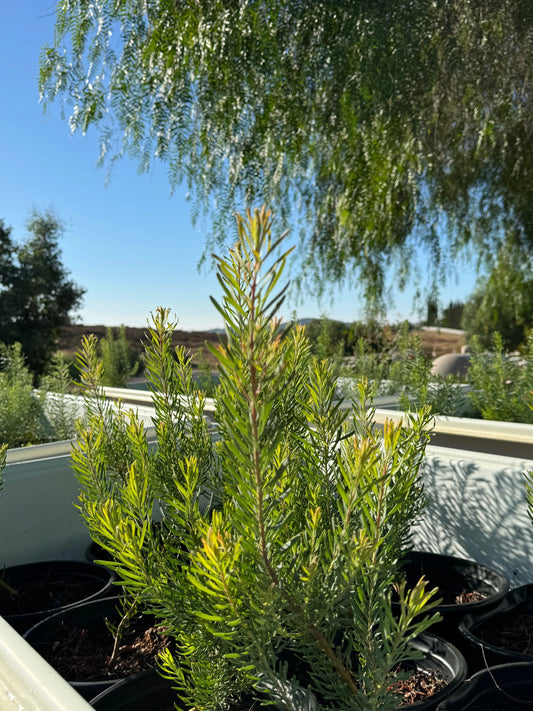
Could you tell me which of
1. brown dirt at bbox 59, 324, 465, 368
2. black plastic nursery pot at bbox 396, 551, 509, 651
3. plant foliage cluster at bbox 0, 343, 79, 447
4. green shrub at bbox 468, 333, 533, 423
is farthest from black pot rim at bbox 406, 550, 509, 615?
brown dirt at bbox 59, 324, 465, 368

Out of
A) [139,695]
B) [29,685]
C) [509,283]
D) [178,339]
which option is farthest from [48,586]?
[178,339]

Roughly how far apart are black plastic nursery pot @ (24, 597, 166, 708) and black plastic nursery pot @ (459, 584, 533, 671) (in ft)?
1.83

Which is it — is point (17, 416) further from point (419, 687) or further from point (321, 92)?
point (321, 92)

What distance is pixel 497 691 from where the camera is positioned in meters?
0.83

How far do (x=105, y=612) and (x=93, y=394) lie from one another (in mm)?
428

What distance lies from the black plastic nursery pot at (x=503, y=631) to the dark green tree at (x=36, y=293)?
28.4 feet

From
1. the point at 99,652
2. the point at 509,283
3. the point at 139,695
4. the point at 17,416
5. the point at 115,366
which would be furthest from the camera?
the point at 115,366

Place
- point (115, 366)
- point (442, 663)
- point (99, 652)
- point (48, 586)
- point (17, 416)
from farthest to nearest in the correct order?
point (115, 366)
point (17, 416)
point (48, 586)
point (99, 652)
point (442, 663)

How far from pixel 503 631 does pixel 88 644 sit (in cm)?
77

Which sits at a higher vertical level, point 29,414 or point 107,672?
point 29,414

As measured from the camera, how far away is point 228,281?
1.31ft

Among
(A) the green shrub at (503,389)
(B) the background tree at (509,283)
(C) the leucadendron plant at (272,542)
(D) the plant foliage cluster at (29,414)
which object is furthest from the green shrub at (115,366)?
(C) the leucadendron plant at (272,542)

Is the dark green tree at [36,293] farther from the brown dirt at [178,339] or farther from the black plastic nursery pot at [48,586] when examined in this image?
the black plastic nursery pot at [48,586]

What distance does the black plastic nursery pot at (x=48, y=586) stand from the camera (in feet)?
4.02
